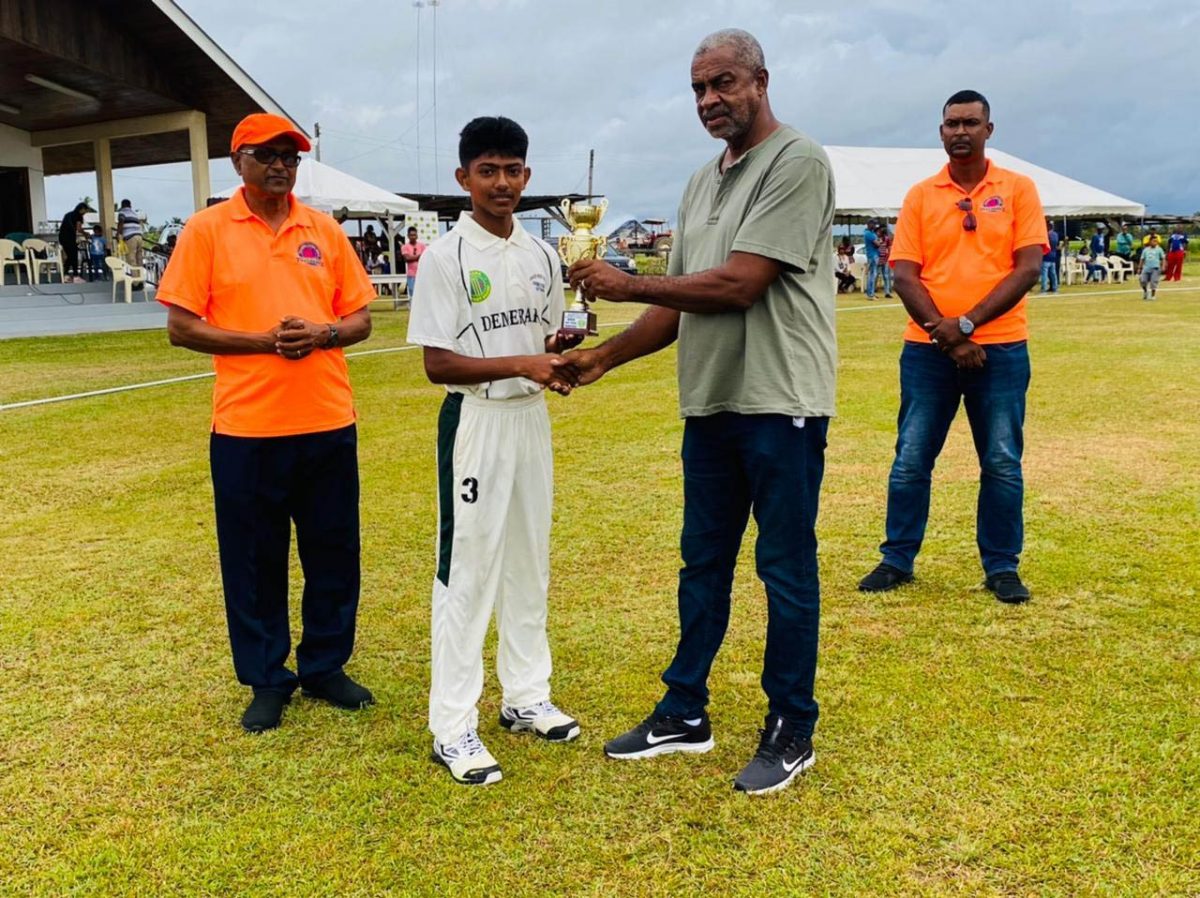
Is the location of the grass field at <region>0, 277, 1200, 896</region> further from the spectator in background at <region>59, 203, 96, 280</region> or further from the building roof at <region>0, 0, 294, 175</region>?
the spectator in background at <region>59, 203, 96, 280</region>

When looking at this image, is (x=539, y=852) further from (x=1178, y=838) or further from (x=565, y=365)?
(x=1178, y=838)

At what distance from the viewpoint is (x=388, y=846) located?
9.12ft

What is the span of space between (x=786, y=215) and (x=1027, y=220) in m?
2.26

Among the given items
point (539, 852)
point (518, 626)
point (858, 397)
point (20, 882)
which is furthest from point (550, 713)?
Result: point (858, 397)

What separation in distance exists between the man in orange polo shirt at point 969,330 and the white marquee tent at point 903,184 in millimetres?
23773

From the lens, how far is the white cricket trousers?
10.2 ft

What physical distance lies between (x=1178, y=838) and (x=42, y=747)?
11.6ft

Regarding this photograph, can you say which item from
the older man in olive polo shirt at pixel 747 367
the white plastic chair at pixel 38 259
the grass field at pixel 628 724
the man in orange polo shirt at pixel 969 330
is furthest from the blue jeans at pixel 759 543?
the white plastic chair at pixel 38 259

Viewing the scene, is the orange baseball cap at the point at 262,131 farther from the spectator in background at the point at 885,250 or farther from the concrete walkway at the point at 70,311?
the spectator in background at the point at 885,250

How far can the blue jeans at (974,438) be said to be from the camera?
15.1ft

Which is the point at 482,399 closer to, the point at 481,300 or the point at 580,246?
the point at 481,300

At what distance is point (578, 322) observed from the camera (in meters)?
3.15

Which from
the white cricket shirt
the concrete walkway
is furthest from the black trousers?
the concrete walkway

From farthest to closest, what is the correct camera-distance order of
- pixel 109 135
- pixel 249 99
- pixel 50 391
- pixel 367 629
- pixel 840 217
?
pixel 840 217, pixel 109 135, pixel 249 99, pixel 50 391, pixel 367 629
